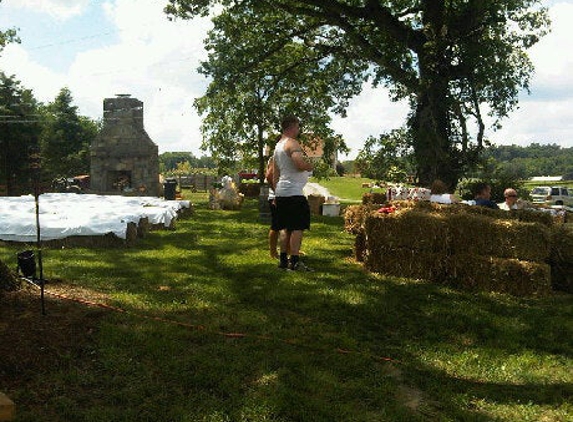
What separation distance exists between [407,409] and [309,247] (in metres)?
7.12

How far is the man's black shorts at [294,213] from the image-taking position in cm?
720

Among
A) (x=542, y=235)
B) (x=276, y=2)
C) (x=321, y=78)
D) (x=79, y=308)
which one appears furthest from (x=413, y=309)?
(x=321, y=78)

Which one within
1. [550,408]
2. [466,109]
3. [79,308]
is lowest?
[550,408]

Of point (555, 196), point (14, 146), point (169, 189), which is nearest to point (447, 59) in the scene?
point (169, 189)

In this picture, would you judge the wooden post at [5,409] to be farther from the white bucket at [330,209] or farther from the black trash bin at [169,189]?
the black trash bin at [169,189]

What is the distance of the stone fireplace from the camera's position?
27844 millimetres

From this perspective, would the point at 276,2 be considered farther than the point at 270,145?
No

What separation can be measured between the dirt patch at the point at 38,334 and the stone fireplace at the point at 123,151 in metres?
23.6

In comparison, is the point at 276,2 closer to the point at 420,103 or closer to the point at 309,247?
the point at 420,103

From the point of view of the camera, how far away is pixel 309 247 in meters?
10.5

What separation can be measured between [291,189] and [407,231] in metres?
1.95

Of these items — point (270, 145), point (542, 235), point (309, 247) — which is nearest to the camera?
point (542, 235)

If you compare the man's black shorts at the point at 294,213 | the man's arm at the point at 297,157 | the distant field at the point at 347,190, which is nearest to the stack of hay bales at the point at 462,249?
the man's black shorts at the point at 294,213

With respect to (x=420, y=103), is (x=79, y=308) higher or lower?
lower
